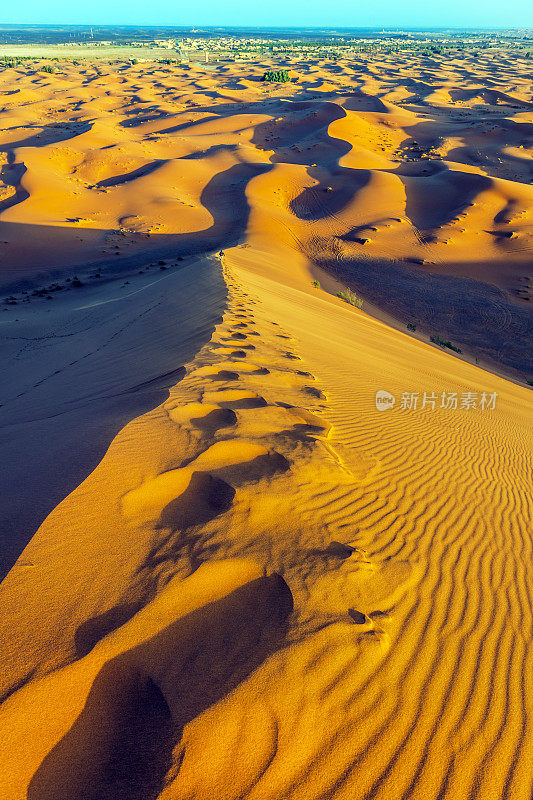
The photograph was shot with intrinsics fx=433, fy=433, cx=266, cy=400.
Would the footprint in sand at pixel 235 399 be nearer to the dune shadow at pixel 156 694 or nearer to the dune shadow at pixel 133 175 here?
the dune shadow at pixel 156 694

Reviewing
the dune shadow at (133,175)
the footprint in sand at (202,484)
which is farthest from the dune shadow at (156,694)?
the dune shadow at (133,175)

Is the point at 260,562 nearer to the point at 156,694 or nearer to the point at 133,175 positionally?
the point at 156,694

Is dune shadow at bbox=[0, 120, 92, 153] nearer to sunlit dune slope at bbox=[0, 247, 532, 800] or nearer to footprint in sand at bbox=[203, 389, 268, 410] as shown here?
footprint in sand at bbox=[203, 389, 268, 410]

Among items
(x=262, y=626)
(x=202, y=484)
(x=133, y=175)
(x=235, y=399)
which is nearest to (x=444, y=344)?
(x=235, y=399)

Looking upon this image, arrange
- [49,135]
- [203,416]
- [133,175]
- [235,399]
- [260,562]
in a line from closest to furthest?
[260,562] → [203,416] → [235,399] → [133,175] → [49,135]

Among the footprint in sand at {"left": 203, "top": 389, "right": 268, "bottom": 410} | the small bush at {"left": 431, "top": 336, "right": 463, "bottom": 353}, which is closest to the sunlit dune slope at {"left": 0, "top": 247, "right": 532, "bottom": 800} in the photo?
the footprint in sand at {"left": 203, "top": 389, "right": 268, "bottom": 410}

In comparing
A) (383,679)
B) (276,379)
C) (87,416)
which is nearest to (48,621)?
(383,679)

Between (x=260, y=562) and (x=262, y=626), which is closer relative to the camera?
(x=262, y=626)
